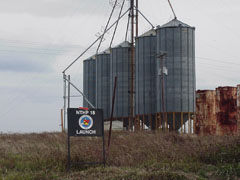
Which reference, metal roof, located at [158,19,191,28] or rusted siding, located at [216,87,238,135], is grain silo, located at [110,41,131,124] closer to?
metal roof, located at [158,19,191,28]

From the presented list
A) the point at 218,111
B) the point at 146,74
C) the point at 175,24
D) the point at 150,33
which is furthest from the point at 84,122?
the point at 150,33

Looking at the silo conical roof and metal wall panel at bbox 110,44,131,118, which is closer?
the silo conical roof

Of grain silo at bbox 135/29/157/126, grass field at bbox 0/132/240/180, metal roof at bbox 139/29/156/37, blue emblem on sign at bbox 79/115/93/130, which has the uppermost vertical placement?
metal roof at bbox 139/29/156/37

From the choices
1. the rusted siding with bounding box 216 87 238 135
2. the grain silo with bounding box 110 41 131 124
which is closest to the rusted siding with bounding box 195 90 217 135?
the rusted siding with bounding box 216 87 238 135

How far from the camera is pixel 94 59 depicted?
5484cm

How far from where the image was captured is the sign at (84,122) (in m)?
12.3

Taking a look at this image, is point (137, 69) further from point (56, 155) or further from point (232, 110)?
point (56, 155)

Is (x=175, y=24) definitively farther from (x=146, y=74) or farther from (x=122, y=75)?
(x=122, y=75)

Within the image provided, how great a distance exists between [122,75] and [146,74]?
4.47 metres

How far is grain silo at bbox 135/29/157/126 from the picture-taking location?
133 feet

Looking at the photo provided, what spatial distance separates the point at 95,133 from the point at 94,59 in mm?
42838

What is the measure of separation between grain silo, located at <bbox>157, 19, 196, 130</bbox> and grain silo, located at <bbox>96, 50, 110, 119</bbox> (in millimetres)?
11653

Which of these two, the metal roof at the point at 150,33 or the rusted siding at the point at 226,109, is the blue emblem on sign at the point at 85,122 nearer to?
the rusted siding at the point at 226,109

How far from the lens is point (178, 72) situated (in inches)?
1490
